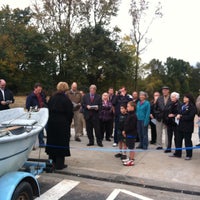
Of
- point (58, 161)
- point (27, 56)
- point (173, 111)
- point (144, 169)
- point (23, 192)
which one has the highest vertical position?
point (27, 56)

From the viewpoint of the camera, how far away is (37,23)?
31359 millimetres

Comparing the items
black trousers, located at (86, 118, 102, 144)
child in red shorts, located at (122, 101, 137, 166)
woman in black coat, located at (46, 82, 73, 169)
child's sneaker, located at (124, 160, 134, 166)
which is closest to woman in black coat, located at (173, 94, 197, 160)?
child in red shorts, located at (122, 101, 137, 166)

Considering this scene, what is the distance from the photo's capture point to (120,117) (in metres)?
7.15

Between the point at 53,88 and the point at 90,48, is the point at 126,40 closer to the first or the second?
the point at 90,48

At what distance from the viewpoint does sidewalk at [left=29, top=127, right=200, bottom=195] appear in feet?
18.7

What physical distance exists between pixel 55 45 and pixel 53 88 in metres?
4.24

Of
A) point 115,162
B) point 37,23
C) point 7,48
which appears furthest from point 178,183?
point 37,23

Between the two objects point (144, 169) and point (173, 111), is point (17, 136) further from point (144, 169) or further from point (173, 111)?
point (173, 111)

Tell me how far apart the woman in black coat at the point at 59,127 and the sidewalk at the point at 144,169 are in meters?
0.38

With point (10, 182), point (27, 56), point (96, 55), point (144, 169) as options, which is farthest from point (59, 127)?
point (27, 56)

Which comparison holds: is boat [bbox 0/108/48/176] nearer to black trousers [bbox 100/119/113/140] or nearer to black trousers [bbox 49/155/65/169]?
black trousers [bbox 49/155/65/169]

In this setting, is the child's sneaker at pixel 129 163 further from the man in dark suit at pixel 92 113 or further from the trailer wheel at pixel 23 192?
the trailer wheel at pixel 23 192

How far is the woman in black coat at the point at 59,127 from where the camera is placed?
20.5ft

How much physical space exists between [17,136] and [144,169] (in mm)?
3430
